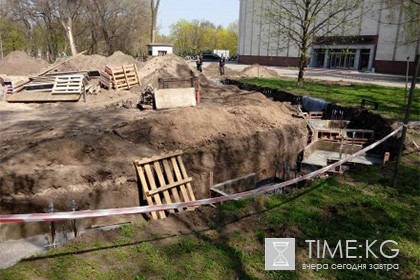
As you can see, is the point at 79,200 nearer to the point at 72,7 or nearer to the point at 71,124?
the point at 71,124

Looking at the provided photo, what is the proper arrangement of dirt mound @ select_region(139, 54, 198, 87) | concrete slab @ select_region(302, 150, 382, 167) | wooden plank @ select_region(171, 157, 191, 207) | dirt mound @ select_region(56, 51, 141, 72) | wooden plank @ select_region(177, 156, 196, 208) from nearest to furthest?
wooden plank @ select_region(171, 157, 191, 207) → wooden plank @ select_region(177, 156, 196, 208) → concrete slab @ select_region(302, 150, 382, 167) → dirt mound @ select_region(139, 54, 198, 87) → dirt mound @ select_region(56, 51, 141, 72)

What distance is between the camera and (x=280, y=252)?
5.32 m

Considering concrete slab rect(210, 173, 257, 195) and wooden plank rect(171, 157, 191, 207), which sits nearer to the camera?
wooden plank rect(171, 157, 191, 207)

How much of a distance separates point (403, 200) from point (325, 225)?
2177 millimetres

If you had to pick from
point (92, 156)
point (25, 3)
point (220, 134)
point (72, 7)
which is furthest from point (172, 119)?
point (25, 3)

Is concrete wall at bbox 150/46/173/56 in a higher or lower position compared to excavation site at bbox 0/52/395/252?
higher

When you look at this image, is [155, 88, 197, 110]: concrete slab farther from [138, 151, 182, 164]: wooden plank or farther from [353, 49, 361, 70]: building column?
[353, 49, 361, 70]: building column

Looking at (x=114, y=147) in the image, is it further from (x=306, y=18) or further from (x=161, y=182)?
(x=306, y=18)

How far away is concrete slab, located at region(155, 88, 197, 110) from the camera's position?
16.6 m

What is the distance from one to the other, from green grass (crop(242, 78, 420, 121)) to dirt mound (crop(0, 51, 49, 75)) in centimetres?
2101

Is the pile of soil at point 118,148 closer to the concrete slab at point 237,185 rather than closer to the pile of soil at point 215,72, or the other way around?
the concrete slab at point 237,185

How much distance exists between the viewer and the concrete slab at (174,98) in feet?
54.4

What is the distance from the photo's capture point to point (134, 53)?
59.1m

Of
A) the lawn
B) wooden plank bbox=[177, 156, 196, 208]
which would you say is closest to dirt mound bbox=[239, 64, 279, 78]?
wooden plank bbox=[177, 156, 196, 208]
